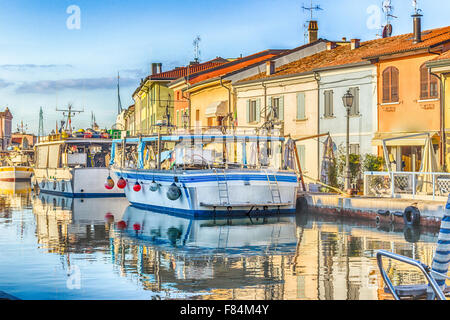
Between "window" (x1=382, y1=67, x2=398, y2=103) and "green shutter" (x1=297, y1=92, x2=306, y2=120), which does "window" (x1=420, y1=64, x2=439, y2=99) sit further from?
"green shutter" (x1=297, y1=92, x2=306, y2=120)

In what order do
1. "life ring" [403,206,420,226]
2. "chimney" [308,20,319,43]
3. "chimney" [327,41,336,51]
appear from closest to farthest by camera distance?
"life ring" [403,206,420,226] → "chimney" [327,41,336,51] → "chimney" [308,20,319,43]

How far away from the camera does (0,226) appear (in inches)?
985

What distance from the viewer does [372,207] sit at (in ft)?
80.9

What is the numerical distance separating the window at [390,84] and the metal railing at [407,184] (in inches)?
276

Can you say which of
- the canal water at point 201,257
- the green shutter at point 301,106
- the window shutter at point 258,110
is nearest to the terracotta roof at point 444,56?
the canal water at point 201,257

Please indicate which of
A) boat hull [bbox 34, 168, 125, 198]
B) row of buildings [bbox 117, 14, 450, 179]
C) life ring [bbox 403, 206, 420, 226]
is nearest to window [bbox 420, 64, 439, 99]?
row of buildings [bbox 117, 14, 450, 179]

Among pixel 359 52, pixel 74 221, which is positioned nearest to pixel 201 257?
pixel 74 221

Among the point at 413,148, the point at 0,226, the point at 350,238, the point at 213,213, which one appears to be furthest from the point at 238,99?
the point at 350,238

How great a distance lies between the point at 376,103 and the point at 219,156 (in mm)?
8235

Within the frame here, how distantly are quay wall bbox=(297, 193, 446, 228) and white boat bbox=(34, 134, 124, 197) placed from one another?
16637 mm

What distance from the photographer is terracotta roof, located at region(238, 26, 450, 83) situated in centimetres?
3225

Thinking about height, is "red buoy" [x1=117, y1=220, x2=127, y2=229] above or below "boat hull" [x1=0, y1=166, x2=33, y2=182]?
below

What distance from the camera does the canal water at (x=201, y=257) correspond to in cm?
1268

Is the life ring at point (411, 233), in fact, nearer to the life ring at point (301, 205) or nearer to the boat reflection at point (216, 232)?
the boat reflection at point (216, 232)
